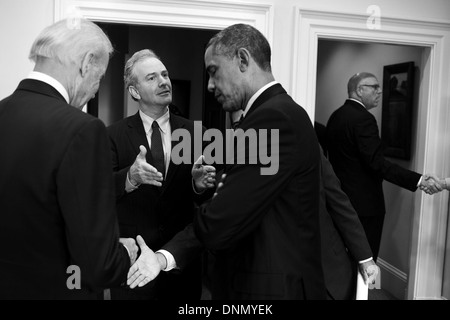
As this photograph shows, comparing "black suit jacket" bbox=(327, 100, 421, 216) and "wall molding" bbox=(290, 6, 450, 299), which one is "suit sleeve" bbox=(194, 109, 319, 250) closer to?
"wall molding" bbox=(290, 6, 450, 299)

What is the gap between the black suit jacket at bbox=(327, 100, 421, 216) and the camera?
10.2 ft

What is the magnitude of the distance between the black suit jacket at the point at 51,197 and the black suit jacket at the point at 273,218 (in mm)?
308

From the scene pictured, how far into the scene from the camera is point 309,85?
2.78m

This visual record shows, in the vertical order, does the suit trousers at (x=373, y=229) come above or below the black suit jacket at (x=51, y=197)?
below

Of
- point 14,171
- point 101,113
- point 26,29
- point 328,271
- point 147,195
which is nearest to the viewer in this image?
point 14,171

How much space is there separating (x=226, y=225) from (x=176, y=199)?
660 millimetres

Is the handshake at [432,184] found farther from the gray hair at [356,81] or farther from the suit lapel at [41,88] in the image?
Answer: the suit lapel at [41,88]

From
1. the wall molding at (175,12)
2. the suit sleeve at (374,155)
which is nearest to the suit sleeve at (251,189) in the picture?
the wall molding at (175,12)

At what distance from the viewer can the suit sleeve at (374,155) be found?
3.10 metres

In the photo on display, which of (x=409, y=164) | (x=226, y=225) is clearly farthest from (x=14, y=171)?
(x=409, y=164)

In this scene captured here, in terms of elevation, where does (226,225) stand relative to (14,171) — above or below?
below

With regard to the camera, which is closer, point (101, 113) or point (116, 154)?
point (116, 154)

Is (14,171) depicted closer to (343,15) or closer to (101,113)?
(343,15)

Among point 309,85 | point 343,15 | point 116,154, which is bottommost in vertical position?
point 116,154
